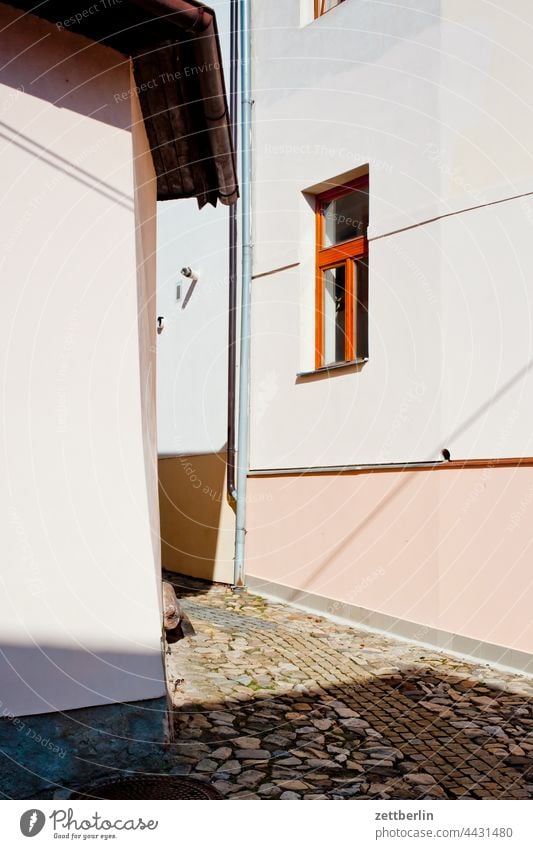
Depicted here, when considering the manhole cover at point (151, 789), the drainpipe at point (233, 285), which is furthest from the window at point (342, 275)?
the manhole cover at point (151, 789)

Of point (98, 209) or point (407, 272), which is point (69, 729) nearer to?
point (98, 209)

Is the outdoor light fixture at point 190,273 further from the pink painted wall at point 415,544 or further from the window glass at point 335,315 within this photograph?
the pink painted wall at point 415,544

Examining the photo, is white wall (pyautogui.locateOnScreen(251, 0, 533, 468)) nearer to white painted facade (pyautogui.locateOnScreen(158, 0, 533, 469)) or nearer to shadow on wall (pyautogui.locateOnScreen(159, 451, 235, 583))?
white painted facade (pyautogui.locateOnScreen(158, 0, 533, 469))

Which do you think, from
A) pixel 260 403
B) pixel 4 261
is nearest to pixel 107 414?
pixel 4 261

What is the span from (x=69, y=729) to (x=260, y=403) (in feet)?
16.3

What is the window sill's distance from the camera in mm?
7126

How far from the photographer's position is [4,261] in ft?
11.9

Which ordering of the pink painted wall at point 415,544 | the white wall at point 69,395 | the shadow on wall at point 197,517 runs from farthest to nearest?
the shadow on wall at point 197,517
the pink painted wall at point 415,544
the white wall at point 69,395

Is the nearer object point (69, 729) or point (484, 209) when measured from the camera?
point (69, 729)

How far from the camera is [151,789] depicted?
3.46 m

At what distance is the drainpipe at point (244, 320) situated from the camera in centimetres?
820

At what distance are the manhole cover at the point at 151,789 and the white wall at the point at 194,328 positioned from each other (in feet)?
17.1

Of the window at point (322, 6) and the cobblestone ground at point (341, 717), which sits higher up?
the window at point (322, 6)

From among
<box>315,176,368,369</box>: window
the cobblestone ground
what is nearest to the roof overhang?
<box>315,176,368,369</box>: window
